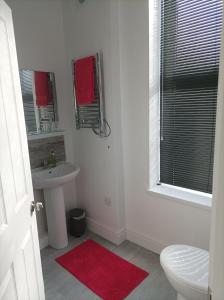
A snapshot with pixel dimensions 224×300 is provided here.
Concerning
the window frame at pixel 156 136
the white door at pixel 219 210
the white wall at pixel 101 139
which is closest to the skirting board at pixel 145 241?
the white wall at pixel 101 139

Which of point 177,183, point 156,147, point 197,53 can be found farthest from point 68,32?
point 177,183

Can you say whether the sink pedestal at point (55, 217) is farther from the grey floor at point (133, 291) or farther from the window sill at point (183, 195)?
the window sill at point (183, 195)

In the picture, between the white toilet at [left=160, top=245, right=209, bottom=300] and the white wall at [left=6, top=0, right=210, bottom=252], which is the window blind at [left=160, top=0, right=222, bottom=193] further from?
the white toilet at [left=160, top=245, right=209, bottom=300]

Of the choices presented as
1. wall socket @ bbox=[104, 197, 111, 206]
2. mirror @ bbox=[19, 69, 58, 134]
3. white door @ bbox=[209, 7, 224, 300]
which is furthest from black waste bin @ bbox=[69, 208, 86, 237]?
white door @ bbox=[209, 7, 224, 300]

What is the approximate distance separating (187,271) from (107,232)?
1.26m

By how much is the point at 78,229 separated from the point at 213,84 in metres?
2.03

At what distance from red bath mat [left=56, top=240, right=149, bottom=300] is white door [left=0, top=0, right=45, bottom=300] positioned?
0.72m

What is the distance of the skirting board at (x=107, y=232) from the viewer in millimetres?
2340

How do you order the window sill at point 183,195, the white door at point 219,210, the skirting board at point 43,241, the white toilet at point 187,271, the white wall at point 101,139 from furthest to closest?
the skirting board at point 43,241, the white wall at point 101,139, the window sill at point 183,195, the white toilet at point 187,271, the white door at point 219,210

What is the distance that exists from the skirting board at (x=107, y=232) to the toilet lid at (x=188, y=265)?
36.4 inches

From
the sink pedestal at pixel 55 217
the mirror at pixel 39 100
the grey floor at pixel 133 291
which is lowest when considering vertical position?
the grey floor at pixel 133 291

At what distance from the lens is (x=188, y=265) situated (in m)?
1.36

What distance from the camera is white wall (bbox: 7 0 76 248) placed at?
203 centimetres

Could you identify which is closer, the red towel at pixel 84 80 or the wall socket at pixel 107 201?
the red towel at pixel 84 80
